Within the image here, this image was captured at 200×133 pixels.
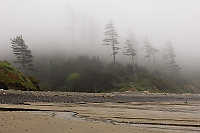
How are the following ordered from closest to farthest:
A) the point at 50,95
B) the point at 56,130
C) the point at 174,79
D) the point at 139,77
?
1. the point at 56,130
2. the point at 50,95
3. the point at 139,77
4. the point at 174,79

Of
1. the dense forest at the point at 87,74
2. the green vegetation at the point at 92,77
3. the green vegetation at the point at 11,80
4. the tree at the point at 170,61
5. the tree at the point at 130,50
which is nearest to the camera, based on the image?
the green vegetation at the point at 11,80

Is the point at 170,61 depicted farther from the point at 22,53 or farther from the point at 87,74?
the point at 22,53

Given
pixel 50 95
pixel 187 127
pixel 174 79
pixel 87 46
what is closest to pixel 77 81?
pixel 50 95

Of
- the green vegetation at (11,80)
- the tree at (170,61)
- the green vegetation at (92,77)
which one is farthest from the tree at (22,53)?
the tree at (170,61)

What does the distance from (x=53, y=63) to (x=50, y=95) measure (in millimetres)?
36876

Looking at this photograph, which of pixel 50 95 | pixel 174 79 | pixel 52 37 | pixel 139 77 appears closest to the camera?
pixel 50 95

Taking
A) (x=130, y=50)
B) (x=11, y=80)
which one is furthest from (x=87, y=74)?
(x=130, y=50)

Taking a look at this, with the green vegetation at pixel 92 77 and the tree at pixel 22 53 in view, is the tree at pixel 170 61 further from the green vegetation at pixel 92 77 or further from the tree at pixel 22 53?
the tree at pixel 22 53

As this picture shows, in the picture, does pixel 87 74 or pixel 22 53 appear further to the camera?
pixel 22 53

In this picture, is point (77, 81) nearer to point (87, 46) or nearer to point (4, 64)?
point (4, 64)

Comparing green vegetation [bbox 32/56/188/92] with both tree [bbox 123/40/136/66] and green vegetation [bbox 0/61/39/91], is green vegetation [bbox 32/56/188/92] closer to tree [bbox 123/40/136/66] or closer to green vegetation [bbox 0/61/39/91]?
tree [bbox 123/40/136/66]

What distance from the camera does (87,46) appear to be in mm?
88250

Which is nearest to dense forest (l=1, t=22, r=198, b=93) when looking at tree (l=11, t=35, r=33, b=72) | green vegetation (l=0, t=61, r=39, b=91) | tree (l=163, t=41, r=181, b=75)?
tree (l=11, t=35, r=33, b=72)

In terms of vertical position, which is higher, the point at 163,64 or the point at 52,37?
the point at 52,37
